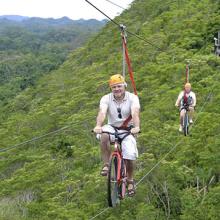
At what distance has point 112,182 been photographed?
627cm

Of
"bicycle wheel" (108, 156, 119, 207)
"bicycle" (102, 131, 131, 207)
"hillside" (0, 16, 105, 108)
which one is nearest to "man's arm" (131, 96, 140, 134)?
"bicycle" (102, 131, 131, 207)

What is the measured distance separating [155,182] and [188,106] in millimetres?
8243

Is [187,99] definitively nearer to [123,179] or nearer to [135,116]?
[123,179]

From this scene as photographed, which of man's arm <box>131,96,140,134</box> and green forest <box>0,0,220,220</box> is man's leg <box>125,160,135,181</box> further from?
green forest <box>0,0,220,220</box>

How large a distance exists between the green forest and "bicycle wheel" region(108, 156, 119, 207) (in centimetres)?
116

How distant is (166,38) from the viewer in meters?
43.2

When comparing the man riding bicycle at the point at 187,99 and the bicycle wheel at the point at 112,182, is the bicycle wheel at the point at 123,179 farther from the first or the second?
the man riding bicycle at the point at 187,99

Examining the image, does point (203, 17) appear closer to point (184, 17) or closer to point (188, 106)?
Result: point (184, 17)

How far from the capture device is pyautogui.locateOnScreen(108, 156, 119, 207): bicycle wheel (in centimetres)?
609

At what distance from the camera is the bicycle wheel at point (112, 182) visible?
6.09 meters

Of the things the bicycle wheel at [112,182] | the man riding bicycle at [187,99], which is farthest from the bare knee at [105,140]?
the man riding bicycle at [187,99]

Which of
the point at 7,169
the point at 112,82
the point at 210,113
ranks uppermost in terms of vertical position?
the point at 112,82

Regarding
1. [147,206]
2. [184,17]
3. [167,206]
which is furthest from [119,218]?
[184,17]

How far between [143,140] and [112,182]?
16.1 m
